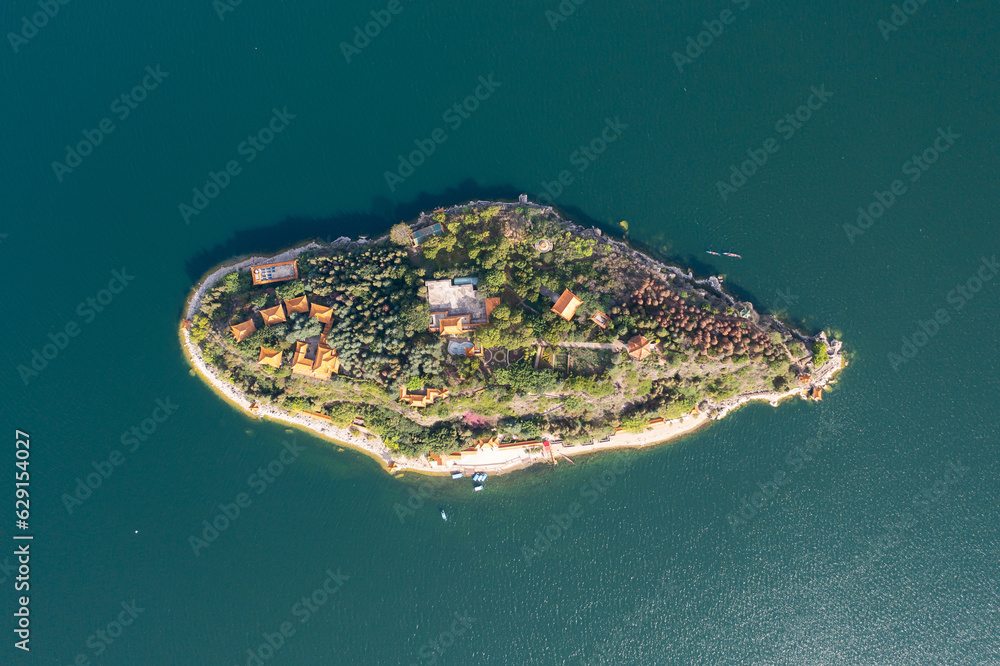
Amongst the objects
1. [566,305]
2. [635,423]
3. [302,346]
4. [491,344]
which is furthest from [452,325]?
[635,423]

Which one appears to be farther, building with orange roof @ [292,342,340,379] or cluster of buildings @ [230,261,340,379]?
cluster of buildings @ [230,261,340,379]

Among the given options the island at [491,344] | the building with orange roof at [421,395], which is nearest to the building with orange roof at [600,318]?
the island at [491,344]

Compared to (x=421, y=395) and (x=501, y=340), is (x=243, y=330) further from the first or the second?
(x=501, y=340)

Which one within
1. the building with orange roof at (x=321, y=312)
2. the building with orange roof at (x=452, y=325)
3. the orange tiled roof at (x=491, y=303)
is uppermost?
the orange tiled roof at (x=491, y=303)

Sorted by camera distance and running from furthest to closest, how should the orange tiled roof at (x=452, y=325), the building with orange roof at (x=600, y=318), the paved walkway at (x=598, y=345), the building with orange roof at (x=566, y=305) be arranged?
the orange tiled roof at (x=452, y=325)
the building with orange roof at (x=600, y=318)
the paved walkway at (x=598, y=345)
the building with orange roof at (x=566, y=305)

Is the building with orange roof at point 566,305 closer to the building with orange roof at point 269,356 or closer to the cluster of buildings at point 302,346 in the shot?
the cluster of buildings at point 302,346

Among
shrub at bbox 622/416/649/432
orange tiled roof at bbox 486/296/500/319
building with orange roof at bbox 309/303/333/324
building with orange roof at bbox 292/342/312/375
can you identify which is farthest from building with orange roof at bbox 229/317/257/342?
shrub at bbox 622/416/649/432

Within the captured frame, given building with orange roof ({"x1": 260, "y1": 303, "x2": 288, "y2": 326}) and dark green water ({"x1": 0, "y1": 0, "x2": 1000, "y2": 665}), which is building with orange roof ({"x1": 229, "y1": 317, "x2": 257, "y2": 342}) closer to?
building with orange roof ({"x1": 260, "y1": 303, "x2": 288, "y2": 326})

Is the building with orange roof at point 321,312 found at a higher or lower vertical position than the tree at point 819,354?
lower
